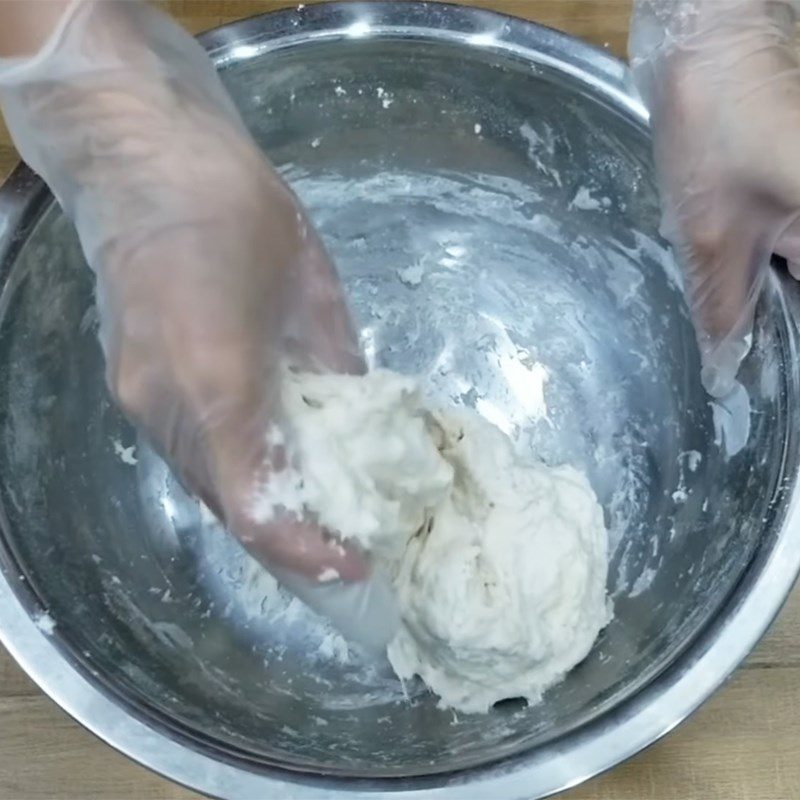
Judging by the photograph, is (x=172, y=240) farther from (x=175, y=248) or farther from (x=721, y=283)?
(x=721, y=283)

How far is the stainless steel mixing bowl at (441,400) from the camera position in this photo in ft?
2.15

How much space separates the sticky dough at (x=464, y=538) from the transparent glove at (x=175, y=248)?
0.06m

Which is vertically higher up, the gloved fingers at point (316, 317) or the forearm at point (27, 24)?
the forearm at point (27, 24)

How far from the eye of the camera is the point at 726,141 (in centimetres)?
73

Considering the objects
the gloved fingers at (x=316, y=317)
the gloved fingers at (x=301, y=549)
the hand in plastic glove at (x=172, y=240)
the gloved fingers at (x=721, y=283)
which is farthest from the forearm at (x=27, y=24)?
the gloved fingers at (x=721, y=283)

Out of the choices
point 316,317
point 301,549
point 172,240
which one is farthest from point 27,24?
point 301,549

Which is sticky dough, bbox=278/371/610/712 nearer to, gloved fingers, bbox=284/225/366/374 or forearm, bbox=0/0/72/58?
gloved fingers, bbox=284/225/366/374

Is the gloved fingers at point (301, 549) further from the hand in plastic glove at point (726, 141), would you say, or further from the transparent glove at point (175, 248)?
the hand in plastic glove at point (726, 141)

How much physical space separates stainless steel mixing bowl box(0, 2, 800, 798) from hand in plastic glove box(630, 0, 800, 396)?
0.11ft

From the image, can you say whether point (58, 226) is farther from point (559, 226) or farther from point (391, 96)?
point (559, 226)

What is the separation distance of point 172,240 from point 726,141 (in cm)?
42

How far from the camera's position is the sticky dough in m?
0.73

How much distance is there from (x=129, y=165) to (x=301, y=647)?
0.44 metres

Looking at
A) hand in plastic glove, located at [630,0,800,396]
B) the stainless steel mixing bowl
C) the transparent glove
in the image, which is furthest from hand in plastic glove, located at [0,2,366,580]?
hand in plastic glove, located at [630,0,800,396]
